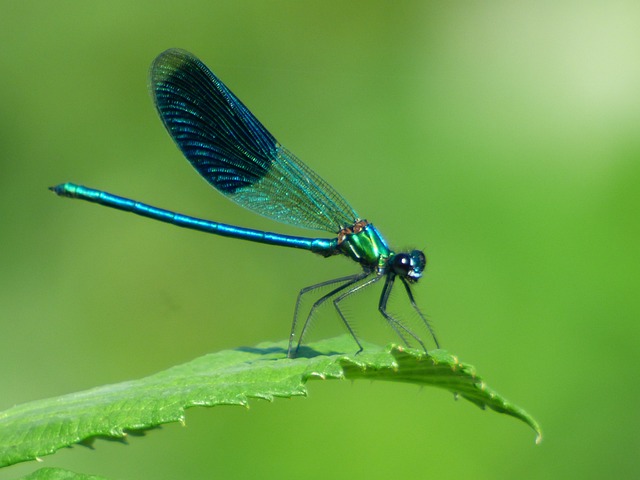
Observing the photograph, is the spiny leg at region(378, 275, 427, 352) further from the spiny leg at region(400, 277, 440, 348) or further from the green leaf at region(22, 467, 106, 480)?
the green leaf at region(22, 467, 106, 480)

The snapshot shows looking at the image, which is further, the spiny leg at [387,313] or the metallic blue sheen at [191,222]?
the metallic blue sheen at [191,222]

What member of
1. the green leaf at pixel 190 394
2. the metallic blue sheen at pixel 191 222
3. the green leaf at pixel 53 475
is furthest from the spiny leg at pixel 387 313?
the green leaf at pixel 53 475

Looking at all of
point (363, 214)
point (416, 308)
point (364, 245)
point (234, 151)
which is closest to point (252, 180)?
point (234, 151)

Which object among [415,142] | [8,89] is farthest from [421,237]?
[8,89]

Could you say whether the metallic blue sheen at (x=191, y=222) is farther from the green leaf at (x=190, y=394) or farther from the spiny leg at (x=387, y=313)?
the green leaf at (x=190, y=394)

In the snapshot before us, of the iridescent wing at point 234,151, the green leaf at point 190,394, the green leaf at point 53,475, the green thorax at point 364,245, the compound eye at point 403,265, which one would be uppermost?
the iridescent wing at point 234,151

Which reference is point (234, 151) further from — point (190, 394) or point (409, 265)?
point (190, 394)
